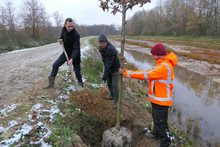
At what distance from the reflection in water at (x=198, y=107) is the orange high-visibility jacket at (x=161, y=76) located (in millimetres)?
2744

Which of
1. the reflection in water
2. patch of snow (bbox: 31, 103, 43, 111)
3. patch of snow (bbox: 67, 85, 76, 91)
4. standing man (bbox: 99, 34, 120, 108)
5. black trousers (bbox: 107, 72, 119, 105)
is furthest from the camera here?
the reflection in water

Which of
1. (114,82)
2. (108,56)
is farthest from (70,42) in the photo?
(114,82)

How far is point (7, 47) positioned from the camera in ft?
78.1

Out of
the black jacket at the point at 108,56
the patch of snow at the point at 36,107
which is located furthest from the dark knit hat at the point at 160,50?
the patch of snow at the point at 36,107

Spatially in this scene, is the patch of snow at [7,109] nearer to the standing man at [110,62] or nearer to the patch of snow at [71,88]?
the patch of snow at [71,88]

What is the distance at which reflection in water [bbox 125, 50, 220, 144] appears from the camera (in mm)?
6961

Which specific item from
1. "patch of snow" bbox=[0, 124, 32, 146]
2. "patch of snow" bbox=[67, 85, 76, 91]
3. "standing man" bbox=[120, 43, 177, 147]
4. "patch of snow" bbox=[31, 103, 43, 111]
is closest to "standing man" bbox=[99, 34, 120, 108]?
"standing man" bbox=[120, 43, 177, 147]

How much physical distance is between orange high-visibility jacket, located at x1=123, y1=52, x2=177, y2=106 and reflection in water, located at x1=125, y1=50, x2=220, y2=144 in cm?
274

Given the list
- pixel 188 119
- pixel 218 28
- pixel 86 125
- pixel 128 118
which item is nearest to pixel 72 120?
pixel 86 125

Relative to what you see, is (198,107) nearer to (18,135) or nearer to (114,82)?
(114,82)

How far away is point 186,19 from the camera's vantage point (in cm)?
5781

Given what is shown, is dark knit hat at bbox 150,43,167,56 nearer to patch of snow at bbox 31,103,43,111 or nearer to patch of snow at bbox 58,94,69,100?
patch of snow at bbox 58,94,69,100

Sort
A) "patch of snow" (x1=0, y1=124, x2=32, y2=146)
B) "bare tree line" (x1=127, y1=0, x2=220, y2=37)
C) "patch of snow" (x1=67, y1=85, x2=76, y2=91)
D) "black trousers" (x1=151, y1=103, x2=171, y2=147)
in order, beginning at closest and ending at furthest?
"patch of snow" (x1=0, y1=124, x2=32, y2=146) < "black trousers" (x1=151, y1=103, x2=171, y2=147) < "patch of snow" (x1=67, y1=85, x2=76, y2=91) < "bare tree line" (x1=127, y1=0, x2=220, y2=37)

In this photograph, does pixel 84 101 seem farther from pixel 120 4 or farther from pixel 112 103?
pixel 120 4
